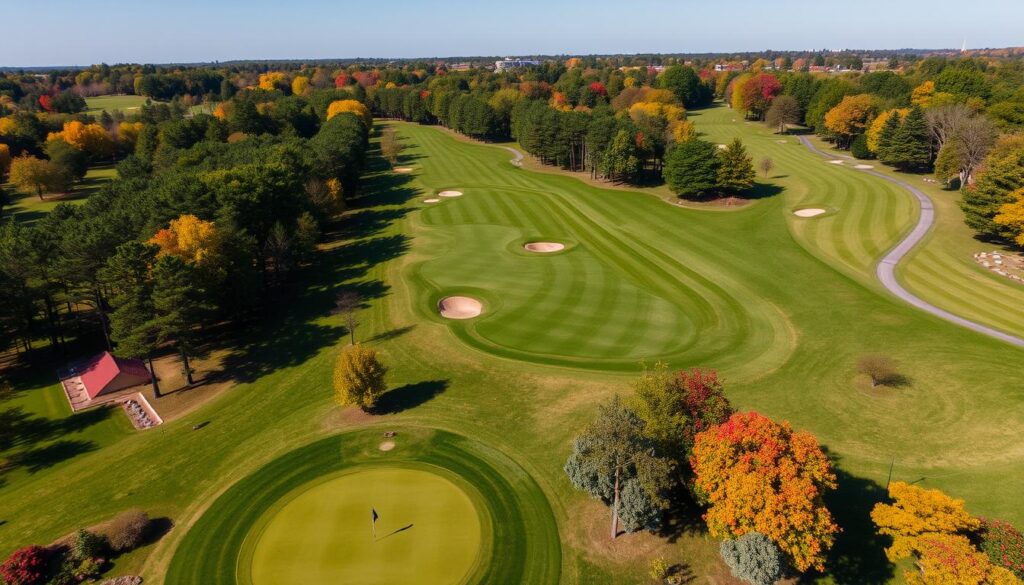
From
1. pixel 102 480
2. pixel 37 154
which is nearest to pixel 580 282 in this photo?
pixel 102 480

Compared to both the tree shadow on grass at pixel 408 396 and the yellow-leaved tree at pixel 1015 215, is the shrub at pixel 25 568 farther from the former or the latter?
the yellow-leaved tree at pixel 1015 215

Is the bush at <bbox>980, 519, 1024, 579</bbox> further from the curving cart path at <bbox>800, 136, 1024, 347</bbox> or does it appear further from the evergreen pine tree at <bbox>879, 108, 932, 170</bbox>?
the evergreen pine tree at <bbox>879, 108, 932, 170</bbox>

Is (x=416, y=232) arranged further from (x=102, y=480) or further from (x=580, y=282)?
(x=102, y=480)

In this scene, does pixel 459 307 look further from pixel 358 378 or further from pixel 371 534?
pixel 371 534

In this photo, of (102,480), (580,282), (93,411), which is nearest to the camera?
(102,480)

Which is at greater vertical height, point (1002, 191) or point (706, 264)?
point (1002, 191)

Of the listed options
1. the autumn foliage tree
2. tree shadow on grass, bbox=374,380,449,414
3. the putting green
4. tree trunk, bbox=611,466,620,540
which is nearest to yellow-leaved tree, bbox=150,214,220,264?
tree shadow on grass, bbox=374,380,449,414

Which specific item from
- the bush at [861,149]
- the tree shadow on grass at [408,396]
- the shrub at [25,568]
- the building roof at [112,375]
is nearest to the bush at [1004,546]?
Result: the tree shadow on grass at [408,396]

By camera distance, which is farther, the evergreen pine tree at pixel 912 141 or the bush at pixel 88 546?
the evergreen pine tree at pixel 912 141
